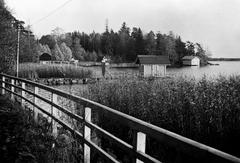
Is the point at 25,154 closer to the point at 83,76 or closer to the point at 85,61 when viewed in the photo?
the point at 83,76

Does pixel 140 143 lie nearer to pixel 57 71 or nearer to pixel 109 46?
pixel 57 71

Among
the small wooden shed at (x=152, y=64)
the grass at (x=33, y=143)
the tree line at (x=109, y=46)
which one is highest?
the tree line at (x=109, y=46)

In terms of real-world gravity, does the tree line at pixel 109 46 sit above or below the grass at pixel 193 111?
above

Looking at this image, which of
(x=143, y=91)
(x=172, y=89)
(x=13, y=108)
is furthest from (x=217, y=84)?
(x=13, y=108)

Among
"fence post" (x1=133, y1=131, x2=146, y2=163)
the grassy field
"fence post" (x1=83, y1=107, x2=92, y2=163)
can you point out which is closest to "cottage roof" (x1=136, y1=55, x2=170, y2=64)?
→ the grassy field

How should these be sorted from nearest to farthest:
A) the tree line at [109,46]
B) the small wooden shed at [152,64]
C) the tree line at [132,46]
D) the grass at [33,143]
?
the grass at [33,143] → the tree line at [109,46] → the small wooden shed at [152,64] → the tree line at [132,46]

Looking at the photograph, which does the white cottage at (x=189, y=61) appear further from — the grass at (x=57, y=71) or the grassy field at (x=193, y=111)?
the grassy field at (x=193, y=111)

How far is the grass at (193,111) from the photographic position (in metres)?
5.34

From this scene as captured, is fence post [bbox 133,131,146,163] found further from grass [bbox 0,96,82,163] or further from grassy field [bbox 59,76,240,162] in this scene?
grassy field [bbox 59,76,240,162]

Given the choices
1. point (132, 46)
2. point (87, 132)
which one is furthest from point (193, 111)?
point (132, 46)

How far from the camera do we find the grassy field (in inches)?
211

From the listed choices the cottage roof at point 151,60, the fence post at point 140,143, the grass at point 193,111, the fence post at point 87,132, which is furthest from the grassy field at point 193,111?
the cottage roof at point 151,60

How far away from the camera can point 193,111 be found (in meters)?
5.59

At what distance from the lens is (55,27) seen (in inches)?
3597
